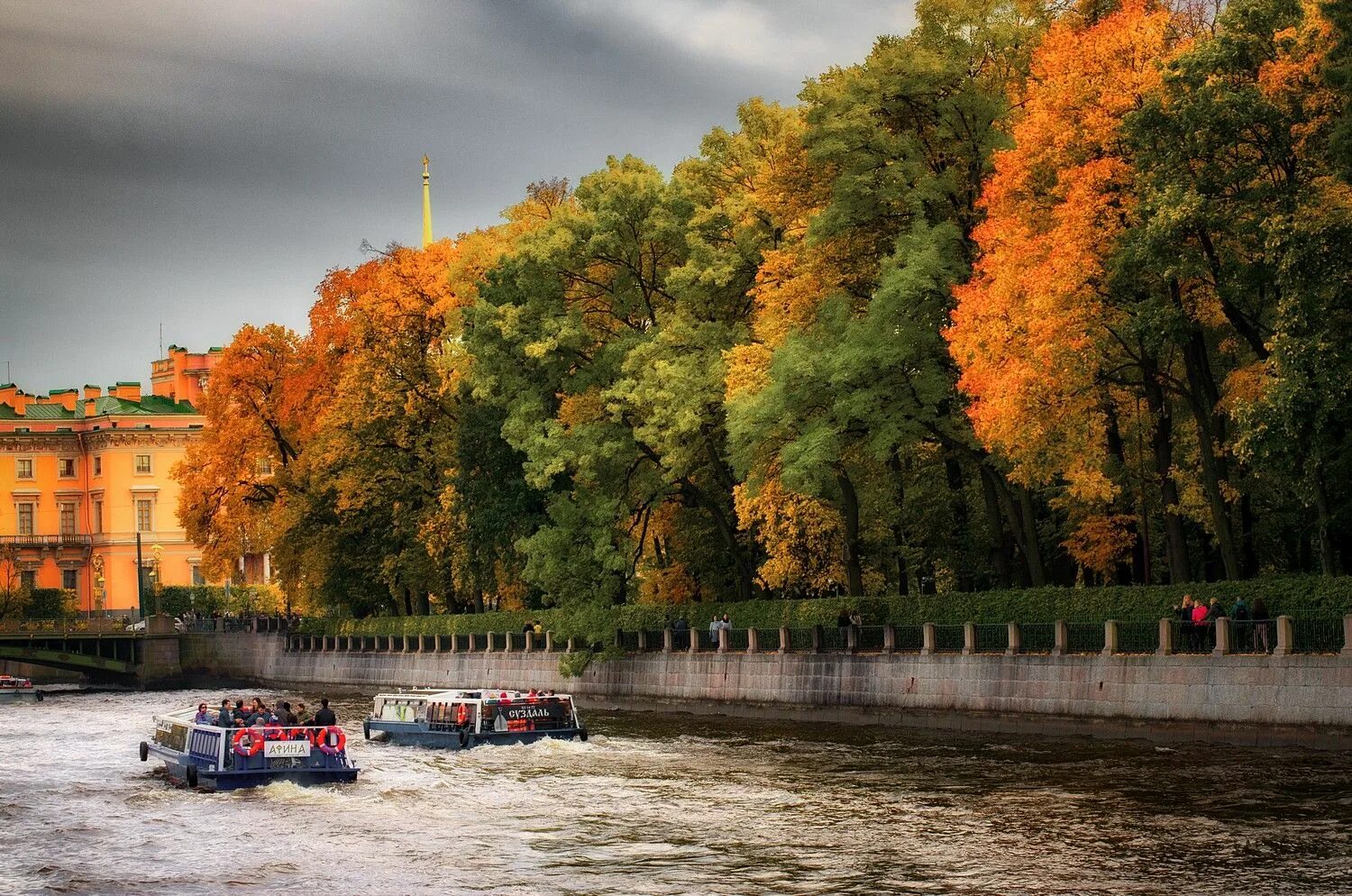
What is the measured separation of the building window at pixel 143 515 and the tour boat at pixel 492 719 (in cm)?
10558

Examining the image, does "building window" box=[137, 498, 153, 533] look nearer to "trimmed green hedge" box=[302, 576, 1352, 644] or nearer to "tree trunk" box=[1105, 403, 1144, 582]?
"trimmed green hedge" box=[302, 576, 1352, 644]

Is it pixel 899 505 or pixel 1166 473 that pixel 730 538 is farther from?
pixel 1166 473

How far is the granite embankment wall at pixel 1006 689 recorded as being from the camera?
132ft

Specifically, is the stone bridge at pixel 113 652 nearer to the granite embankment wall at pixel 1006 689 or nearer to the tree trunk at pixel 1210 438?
the granite embankment wall at pixel 1006 689

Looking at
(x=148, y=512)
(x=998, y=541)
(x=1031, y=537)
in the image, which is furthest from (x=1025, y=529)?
(x=148, y=512)

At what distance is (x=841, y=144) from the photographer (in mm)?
52875

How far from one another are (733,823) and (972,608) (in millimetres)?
17903

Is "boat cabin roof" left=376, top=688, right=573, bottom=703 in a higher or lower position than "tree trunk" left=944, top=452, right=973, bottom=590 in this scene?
lower

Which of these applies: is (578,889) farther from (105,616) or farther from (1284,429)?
(105,616)

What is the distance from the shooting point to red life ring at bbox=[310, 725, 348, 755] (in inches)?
1704

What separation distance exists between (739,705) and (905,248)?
605 inches

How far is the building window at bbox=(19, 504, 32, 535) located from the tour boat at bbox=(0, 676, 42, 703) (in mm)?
64974

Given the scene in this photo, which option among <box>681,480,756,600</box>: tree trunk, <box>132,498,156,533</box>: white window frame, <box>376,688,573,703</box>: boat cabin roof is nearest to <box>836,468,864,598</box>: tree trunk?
<box>681,480,756,600</box>: tree trunk

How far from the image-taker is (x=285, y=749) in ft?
142
